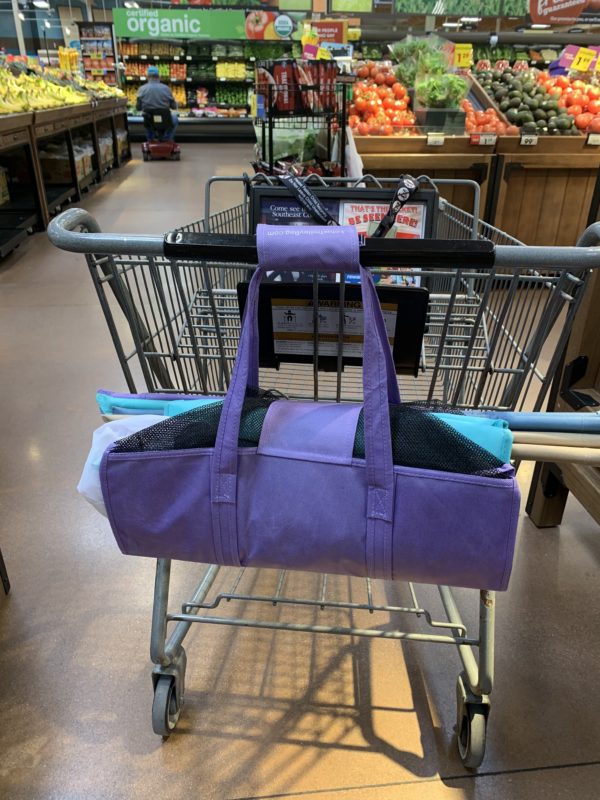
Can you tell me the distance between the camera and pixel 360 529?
820 millimetres

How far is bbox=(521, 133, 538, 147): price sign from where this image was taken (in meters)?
3.87

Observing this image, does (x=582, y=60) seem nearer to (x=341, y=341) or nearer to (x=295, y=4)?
(x=341, y=341)

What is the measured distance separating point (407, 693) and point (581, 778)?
1.26 feet

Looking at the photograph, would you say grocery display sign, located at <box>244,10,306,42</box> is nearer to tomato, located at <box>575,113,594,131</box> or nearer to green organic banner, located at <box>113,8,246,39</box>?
green organic banner, located at <box>113,8,246,39</box>

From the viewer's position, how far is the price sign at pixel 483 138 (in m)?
3.80

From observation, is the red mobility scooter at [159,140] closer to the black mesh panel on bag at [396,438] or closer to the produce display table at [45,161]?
the produce display table at [45,161]

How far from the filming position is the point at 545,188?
4.05 m

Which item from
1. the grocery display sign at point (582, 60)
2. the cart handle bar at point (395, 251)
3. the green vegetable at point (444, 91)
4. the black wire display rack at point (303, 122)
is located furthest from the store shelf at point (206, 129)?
the cart handle bar at point (395, 251)

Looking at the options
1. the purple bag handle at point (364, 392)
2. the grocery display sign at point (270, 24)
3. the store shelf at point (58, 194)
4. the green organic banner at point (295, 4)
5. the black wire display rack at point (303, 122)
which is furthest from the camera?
the grocery display sign at point (270, 24)

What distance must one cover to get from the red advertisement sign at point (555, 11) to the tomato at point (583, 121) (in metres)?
6.40

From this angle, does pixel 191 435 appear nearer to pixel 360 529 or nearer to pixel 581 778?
pixel 360 529

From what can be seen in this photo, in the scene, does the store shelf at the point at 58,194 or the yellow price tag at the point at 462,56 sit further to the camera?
the store shelf at the point at 58,194

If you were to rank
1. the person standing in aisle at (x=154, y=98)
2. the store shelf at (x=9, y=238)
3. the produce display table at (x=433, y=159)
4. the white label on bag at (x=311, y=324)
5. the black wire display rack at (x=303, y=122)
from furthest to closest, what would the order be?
the person standing in aisle at (x=154, y=98) → the store shelf at (x=9, y=238) → the produce display table at (x=433, y=159) → the black wire display rack at (x=303, y=122) → the white label on bag at (x=311, y=324)

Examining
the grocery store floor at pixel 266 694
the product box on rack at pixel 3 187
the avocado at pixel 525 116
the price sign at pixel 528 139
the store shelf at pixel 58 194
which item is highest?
the avocado at pixel 525 116
